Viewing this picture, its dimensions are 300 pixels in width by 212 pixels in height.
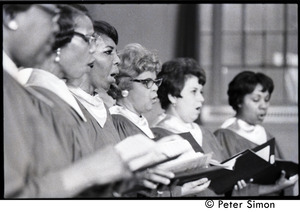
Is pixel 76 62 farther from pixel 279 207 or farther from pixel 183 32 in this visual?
pixel 279 207

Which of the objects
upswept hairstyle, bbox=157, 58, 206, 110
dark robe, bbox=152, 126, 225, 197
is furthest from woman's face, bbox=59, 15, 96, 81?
dark robe, bbox=152, 126, 225, 197

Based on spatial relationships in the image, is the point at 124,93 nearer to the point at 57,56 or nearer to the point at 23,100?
the point at 57,56

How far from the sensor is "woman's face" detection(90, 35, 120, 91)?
7.69ft

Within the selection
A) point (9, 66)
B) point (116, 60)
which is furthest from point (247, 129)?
point (9, 66)

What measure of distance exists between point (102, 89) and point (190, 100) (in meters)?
0.42

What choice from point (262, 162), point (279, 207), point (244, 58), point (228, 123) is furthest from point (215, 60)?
point (279, 207)

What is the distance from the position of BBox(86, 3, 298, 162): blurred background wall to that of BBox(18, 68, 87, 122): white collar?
45 cm

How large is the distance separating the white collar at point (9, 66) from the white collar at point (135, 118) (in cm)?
43

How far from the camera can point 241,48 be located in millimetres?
2584

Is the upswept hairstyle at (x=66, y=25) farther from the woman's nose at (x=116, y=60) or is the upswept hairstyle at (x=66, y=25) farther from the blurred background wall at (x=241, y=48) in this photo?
the blurred background wall at (x=241, y=48)

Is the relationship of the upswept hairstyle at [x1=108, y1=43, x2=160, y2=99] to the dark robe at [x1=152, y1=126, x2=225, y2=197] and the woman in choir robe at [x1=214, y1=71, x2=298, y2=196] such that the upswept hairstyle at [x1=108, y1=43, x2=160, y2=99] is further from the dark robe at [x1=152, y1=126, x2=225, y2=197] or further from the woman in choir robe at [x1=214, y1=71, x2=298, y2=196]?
the woman in choir robe at [x1=214, y1=71, x2=298, y2=196]

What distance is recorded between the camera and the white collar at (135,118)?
7.89 feet

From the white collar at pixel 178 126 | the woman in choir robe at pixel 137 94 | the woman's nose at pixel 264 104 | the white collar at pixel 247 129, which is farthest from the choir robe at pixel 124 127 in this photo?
the woman's nose at pixel 264 104

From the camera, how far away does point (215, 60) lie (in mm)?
2576
